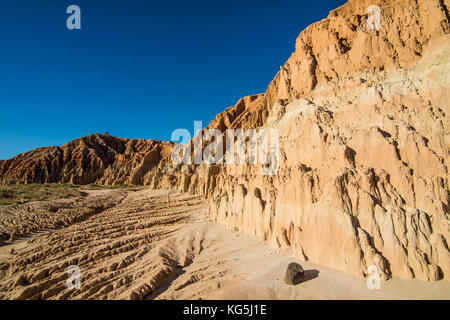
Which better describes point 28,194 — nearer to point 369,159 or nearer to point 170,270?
point 170,270

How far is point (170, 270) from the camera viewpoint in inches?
380

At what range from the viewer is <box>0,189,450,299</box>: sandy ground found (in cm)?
726

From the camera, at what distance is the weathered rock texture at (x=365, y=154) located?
7688mm
